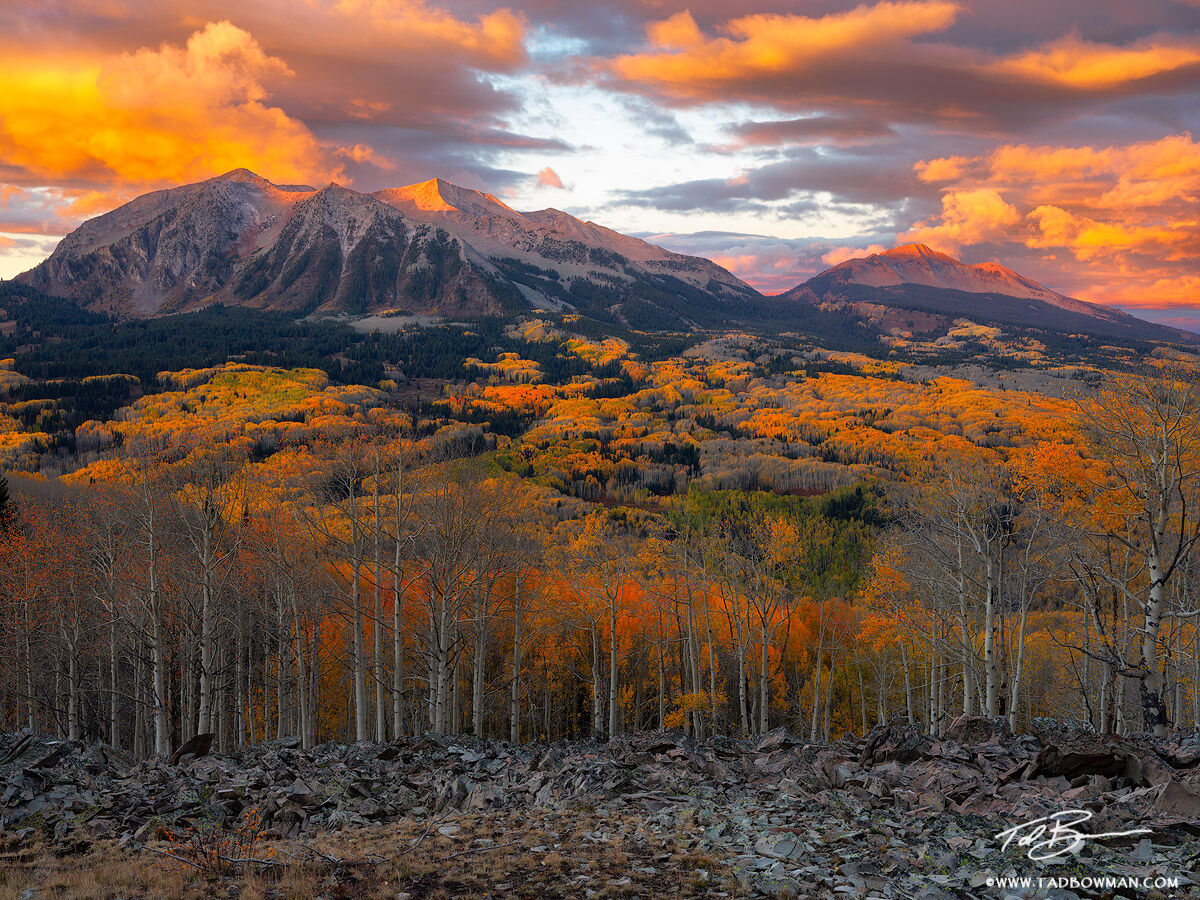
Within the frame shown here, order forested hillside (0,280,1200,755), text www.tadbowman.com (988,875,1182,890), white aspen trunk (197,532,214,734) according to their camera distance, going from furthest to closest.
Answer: white aspen trunk (197,532,214,734)
forested hillside (0,280,1200,755)
text www.tadbowman.com (988,875,1182,890)

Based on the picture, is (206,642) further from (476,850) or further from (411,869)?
(411,869)

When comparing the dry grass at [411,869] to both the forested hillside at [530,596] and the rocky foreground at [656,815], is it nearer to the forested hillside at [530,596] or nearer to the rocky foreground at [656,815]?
the rocky foreground at [656,815]

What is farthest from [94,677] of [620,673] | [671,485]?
[671,485]

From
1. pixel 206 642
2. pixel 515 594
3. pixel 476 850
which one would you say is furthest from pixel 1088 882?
pixel 515 594

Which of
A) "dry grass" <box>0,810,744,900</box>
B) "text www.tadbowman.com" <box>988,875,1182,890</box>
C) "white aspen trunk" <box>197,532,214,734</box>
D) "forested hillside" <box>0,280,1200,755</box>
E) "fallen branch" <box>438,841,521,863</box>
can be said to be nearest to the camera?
"text www.tadbowman.com" <box>988,875,1182,890</box>

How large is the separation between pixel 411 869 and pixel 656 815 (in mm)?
6170

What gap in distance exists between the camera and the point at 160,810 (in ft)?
53.6

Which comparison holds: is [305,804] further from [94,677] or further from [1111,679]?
[94,677]
